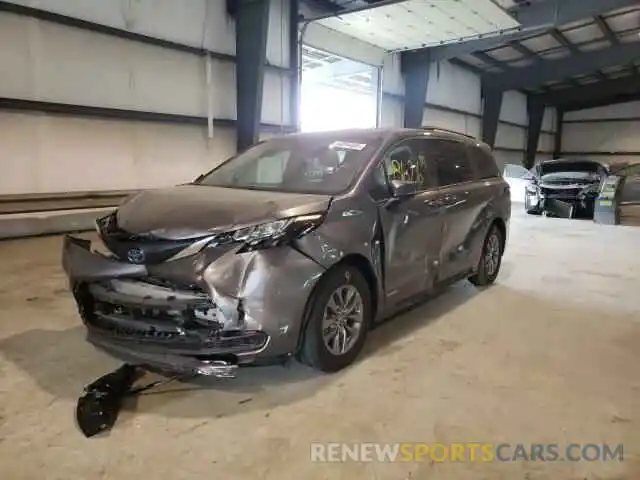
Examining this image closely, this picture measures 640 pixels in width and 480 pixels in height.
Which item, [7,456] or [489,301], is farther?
[489,301]

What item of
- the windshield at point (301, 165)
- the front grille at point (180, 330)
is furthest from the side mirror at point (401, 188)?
the front grille at point (180, 330)

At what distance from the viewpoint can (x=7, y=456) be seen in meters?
1.88

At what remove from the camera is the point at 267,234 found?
7.39 ft

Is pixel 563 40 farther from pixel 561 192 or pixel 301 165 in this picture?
pixel 301 165

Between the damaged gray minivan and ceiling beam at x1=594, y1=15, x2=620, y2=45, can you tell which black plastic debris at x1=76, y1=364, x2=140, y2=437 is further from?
ceiling beam at x1=594, y1=15, x2=620, y2=45

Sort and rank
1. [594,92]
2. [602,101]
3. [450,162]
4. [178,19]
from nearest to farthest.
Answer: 1. [450,162]
2. [178,19]
3. [594,92]
4. [602,101]

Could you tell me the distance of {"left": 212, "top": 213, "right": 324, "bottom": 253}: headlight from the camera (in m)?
2.21

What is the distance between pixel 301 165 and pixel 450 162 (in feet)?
4.29

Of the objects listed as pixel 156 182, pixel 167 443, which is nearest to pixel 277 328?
pixel 167 443

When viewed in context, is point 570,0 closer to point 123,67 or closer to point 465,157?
point 465,157

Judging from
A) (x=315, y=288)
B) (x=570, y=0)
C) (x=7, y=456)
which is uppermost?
(x=570, y=0)

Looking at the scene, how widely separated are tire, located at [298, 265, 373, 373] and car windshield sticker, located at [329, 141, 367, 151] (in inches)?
32.3

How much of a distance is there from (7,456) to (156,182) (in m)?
6.15

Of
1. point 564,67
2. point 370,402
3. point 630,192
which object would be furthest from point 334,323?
point 564,67
